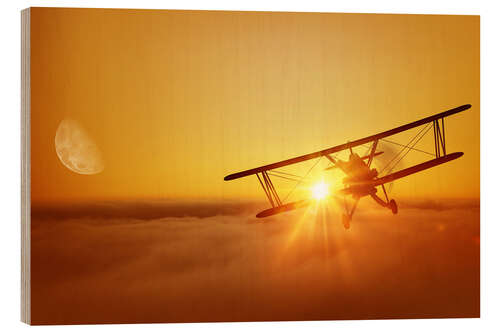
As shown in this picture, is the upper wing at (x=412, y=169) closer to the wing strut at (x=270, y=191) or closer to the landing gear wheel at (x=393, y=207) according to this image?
the landing gear wheel at (x=393, y=207)

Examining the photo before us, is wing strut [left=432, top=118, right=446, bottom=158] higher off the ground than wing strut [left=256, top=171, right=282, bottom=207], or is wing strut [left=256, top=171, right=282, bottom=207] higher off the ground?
wing strut [left=432, top=118, right=446, bottom=158]

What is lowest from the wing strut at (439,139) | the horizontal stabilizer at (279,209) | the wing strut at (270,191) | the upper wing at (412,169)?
the horizontal stabilizer at (279,209)

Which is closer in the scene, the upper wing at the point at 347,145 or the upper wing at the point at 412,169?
Answer: the upper wing at the point at 347,145

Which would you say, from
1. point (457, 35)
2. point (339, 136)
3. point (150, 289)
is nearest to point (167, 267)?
point (150, 289)

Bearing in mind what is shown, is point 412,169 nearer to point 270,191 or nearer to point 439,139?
point 439,139

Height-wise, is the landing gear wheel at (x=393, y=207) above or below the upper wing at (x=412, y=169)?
below

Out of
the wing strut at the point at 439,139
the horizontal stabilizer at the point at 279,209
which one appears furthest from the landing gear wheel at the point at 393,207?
the horizontal stabilizer at the point at 279,209

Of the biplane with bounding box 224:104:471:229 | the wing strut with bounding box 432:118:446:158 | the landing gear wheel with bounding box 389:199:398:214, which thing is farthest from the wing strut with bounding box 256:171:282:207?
the wing strut with bounding box 432:118:446:158

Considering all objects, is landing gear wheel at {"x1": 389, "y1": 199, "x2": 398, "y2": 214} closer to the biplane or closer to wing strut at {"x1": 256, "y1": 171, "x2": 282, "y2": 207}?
the biplane

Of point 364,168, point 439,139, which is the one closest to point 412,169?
point 439,139
